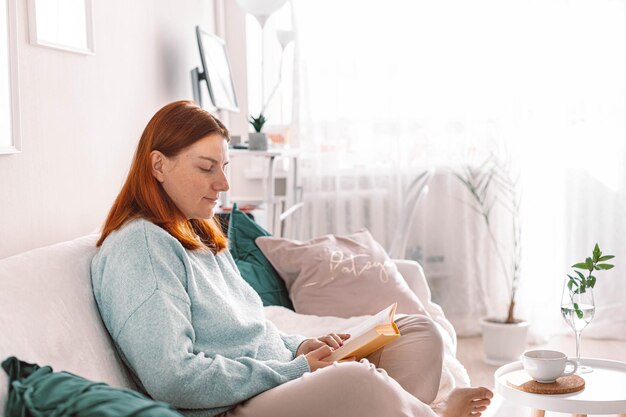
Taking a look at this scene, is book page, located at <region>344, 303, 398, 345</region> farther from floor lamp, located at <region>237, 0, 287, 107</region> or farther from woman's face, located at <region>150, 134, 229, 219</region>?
floor lamp, located at <region>237, 0, 287, 107</region>

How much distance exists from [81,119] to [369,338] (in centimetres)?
103

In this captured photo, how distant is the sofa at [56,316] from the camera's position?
1469 millimetres

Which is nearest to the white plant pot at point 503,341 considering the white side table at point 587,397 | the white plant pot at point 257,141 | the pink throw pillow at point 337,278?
the pink throw pillow at point 337,278

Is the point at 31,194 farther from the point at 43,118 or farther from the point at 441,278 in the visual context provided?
the point at 441,278

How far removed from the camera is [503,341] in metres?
3.88

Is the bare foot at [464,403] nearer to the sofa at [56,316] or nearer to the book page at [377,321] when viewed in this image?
the book page at [377,321]

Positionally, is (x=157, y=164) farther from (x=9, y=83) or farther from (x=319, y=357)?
(x=319, y=357)

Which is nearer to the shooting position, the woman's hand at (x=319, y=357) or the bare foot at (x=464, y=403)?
the woman's hand at (x=319, y=357)

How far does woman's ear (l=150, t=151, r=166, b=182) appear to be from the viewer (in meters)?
1.86

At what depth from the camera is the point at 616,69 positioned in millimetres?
4203

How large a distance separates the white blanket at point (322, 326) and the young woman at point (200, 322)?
30 cm

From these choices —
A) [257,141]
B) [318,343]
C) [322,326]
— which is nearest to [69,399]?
[318,343]

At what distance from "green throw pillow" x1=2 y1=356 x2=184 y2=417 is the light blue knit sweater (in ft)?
1.03

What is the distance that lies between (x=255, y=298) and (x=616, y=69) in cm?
288
